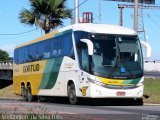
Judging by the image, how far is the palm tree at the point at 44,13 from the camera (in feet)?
134

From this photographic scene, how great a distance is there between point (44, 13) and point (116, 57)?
62.5 feet

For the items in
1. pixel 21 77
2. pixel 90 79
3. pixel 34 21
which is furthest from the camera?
pixel 34 21

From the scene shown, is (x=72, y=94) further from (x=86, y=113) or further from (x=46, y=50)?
(x=86, y=113)

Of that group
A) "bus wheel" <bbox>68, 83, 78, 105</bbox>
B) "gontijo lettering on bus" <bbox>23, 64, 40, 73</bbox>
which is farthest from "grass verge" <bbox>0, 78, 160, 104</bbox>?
"gontijo lettering on bus" <bbox>23, 64, 40, 73</bbox>

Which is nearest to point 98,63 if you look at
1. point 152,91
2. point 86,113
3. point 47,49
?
point 86,113

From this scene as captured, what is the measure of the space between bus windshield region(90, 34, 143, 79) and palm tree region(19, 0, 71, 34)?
1787 cm

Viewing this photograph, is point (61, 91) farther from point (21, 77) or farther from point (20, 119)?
point (20, 119)

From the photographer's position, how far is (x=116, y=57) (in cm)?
2292

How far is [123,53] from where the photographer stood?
23.1m

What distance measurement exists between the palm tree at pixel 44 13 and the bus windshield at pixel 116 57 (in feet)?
58.6

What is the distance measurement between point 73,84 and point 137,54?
3.34m

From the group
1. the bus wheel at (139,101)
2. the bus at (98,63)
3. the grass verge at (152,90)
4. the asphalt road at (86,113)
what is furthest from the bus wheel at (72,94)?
the asphalt road at (86,113)

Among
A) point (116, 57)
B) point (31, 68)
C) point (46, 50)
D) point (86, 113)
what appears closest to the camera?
point (86, 113)

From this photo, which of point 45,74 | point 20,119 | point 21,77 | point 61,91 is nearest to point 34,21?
point 21,77
